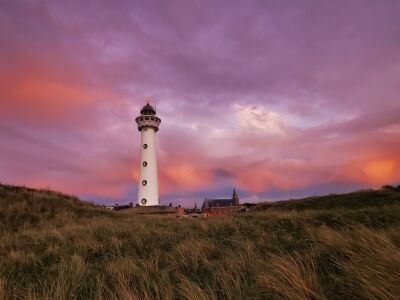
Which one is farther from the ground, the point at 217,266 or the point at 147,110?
the point at 147,110

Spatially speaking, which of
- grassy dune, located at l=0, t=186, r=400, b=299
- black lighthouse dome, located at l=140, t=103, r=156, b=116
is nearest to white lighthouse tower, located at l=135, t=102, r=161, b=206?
black lighthouse dome, located at l=140, t=103, r=156, b=116

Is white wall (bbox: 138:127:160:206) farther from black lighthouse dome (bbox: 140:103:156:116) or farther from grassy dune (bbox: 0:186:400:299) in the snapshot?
grassy dune (bbox: 0:186:400:299)

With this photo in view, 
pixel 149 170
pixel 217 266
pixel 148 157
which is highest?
pixel 148 157

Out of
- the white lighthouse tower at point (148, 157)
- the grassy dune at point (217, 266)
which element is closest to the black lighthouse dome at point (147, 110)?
the white lighthouse tower at point (148, 157)

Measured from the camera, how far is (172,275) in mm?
4809

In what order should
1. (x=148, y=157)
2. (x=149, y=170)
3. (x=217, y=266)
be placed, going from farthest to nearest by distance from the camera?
1. (x=148, y=157)
2. (x=149, y=170)
3. (x=217, y=266)

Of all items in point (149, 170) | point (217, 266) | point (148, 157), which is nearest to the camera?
point (217, 266)

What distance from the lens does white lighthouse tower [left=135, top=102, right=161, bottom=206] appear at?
146 ft

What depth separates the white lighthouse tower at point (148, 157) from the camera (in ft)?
146

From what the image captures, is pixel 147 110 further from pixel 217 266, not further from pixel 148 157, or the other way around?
pixel 217 266

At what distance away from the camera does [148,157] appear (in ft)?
152

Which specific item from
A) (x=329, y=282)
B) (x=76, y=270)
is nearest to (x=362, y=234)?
(x=329, y=282)

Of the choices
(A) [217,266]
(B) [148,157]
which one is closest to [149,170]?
(B) [148,157]

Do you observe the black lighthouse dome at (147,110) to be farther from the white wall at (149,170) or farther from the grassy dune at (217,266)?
the grassy dune at (217,266)
